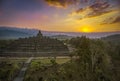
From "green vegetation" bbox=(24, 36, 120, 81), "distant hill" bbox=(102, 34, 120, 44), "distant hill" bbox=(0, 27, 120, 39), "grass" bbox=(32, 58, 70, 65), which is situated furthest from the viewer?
"distant hill" bbox=(102, 34, 120, 44)

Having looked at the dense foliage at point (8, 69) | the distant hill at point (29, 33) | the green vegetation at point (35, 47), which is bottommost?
the dense foliage at point (8, 69)

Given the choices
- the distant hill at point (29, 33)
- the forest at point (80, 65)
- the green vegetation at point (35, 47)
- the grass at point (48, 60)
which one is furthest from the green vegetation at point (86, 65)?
the green vegetation at point (35, 47)

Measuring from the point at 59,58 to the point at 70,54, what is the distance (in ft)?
1.24

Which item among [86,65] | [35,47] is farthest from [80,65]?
[35,47]

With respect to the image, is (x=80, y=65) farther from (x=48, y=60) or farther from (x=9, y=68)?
(x=9, y=68)

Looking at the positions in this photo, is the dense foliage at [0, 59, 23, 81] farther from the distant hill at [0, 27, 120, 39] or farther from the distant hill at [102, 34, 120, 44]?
the distant hill at [102, 34, 120, 44]

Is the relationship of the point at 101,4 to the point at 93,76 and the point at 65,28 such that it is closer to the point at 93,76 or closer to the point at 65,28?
the point at 65,28

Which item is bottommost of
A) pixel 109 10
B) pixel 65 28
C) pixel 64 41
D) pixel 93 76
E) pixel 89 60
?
pixel 93 76

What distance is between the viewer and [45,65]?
6406mm

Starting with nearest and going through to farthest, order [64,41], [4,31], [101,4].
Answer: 1. [4,31]
2. [101,4]
3. [64,41]

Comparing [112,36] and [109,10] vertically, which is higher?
[109,10]

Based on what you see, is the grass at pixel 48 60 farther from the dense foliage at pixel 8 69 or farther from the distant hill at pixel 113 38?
the distant hill at pixel 113 38

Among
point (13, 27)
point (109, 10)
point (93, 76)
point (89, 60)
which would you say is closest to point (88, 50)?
point (89, 60)

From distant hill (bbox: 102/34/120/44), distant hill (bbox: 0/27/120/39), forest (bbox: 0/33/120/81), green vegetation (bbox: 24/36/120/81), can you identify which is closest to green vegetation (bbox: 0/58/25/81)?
forest (bbox: 0/33/120/81)
